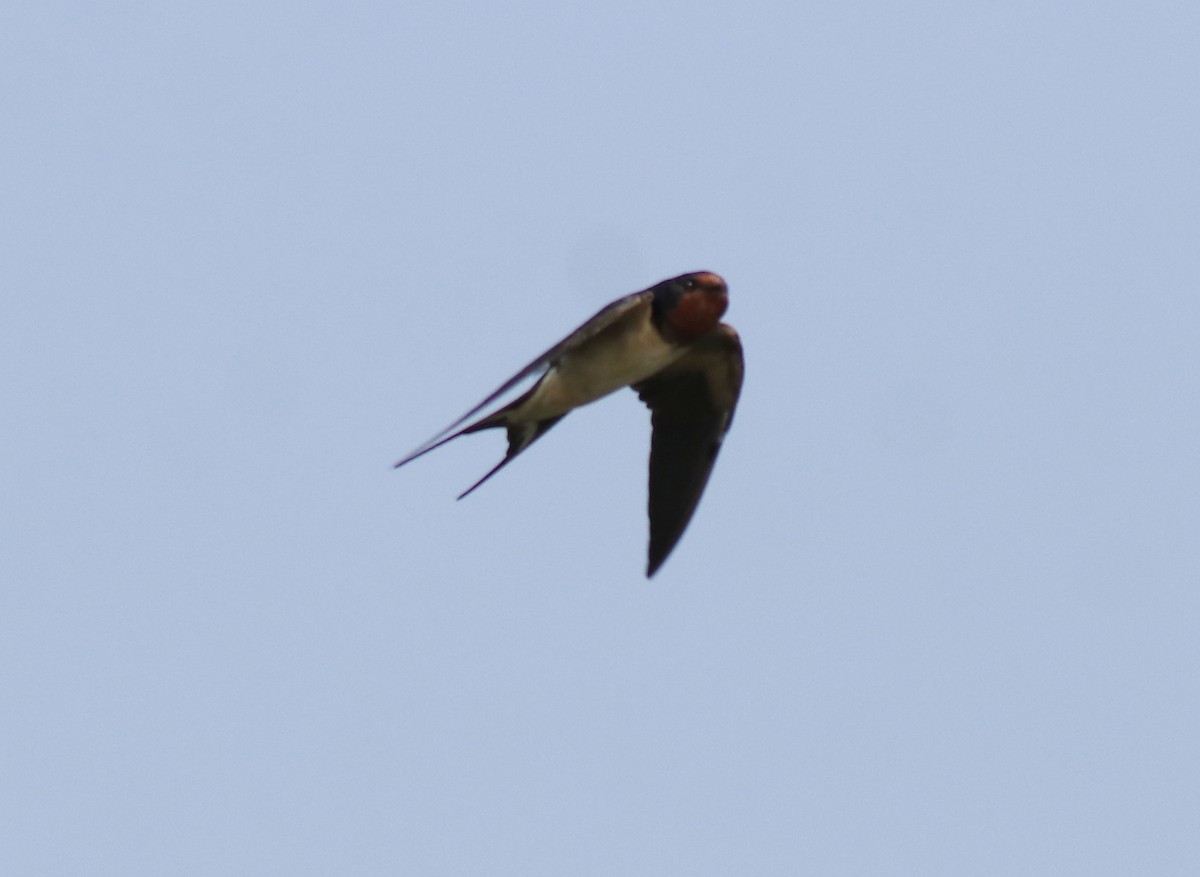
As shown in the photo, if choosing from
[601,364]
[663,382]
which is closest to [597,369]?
[601,364]

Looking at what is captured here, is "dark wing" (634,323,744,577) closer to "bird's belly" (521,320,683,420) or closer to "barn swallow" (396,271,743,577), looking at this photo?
"barn swallow" (396,271,743,577)

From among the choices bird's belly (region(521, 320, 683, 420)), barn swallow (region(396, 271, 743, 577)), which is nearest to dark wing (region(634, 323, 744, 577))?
barn swallow (region(396, 271, 743, 577))

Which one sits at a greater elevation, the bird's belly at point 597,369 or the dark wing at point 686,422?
the bird's belly at point 597,369

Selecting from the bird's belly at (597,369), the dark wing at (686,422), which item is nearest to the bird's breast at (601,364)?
the bird's belly at (597,369)

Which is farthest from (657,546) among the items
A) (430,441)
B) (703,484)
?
(430,441)

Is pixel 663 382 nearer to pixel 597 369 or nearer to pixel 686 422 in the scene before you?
pixel 686 422

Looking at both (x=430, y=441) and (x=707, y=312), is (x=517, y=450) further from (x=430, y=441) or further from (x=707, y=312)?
(x=430, y=441)

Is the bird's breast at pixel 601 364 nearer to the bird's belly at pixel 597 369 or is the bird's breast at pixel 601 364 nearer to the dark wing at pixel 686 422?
the bird's belly at pixel 597 369
